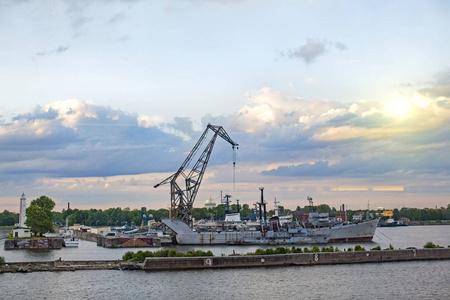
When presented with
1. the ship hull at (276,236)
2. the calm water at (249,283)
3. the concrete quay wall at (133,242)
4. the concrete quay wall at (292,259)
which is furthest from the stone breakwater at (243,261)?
the concrete quay wall at (133,242)

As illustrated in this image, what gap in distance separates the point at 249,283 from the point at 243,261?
7412mm

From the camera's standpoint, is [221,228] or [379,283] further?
[221,228]

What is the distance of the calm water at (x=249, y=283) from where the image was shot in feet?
124

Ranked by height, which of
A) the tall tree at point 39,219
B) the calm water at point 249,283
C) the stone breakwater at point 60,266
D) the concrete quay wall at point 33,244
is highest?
the tall tree at point 39,219

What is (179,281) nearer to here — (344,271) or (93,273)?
(93,273)

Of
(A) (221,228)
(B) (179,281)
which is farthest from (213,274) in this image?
(A) (221,228)

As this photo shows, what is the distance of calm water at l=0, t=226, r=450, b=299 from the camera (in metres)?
37.9

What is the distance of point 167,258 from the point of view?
158ft

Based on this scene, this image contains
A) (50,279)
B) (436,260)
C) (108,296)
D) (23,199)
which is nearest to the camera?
(108,296)

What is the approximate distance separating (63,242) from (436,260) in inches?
2742

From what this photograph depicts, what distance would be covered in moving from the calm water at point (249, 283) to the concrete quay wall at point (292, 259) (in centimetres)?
127

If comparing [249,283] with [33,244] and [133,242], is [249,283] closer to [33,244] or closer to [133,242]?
[133,242]

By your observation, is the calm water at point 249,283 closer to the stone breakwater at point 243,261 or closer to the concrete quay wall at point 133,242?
the stone breakwater at point 243,261

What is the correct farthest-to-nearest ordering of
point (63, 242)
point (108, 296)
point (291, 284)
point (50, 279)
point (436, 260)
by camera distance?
point (63, 242) < point (436, 260) < point (50, 279) < point (291, 284) < point (108, 296)
